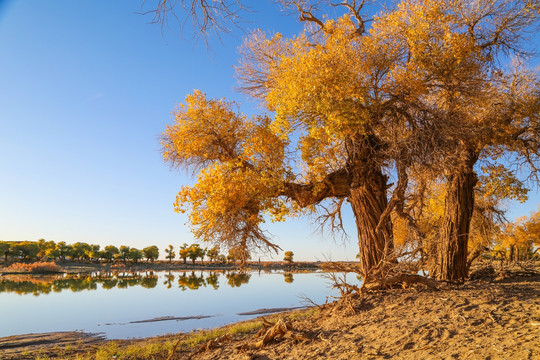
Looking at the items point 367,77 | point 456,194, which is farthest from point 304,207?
A: point 456,194

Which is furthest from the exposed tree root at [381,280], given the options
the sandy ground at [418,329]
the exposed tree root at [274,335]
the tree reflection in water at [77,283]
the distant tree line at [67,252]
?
the distant tree line at [67,252]

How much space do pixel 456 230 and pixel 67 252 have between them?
111 m

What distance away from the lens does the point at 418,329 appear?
18.1 ft

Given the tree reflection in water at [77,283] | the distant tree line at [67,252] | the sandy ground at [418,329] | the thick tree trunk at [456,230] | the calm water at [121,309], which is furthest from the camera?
the distant tree line at [67,252]

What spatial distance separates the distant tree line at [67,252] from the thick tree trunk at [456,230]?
9897 centimetres

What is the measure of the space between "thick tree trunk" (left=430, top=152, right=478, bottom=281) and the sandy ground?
2.43 metres

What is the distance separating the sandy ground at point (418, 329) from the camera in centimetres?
473

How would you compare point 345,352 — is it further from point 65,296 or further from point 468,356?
point 65,296

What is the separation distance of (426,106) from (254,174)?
5020 mm

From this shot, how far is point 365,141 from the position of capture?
10008mm

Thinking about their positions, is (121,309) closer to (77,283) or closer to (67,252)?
(77,283)

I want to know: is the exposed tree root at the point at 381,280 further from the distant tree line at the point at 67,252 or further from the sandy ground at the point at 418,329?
the distant tree line at the point at 67,252

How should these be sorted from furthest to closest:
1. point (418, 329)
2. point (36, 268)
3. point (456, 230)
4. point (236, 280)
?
point (36, 268), point (236, 280), point (456, 230), point (418, 329)

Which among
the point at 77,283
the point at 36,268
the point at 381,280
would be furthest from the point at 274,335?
the point at 36,268
